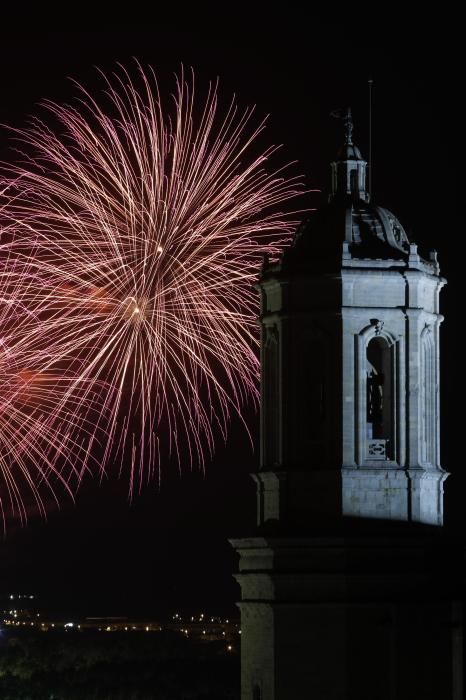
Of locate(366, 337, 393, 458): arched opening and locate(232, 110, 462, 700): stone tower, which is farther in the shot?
locate(366, 337, 393, 458): arched opening

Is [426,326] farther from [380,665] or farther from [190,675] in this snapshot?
[190,675]

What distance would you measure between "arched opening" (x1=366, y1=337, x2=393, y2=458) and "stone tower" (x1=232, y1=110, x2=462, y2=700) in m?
0.04

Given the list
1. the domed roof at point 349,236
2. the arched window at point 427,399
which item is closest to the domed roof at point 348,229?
the domed roof at point 349,236

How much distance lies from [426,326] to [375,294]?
1.60m

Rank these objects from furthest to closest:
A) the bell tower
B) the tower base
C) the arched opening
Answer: the arched opening → the bell tower → the tower base

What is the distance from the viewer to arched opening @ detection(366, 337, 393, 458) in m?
57.6

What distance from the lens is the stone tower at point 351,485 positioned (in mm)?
56844

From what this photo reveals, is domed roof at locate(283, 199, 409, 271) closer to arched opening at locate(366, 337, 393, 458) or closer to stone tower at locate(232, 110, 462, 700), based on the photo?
stone tower at locate(232, 110, 462, 700)

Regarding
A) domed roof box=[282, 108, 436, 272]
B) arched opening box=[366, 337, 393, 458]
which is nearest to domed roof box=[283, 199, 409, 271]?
domed roof box=[282, 108, 436, 272]

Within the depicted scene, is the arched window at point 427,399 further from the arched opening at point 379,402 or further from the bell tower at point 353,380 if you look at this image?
the arched opening at point 379,402

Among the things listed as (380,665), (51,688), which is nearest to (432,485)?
(380,665)

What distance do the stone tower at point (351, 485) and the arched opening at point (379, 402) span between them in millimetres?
38

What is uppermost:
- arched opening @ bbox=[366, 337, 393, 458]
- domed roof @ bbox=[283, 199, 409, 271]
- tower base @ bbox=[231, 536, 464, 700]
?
domed roof @ bbox=[283, 199, 409, 271]

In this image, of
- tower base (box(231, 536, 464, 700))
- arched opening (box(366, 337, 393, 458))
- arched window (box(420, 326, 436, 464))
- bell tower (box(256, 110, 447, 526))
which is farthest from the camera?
arched window (box(420, 326, 436, 464))
